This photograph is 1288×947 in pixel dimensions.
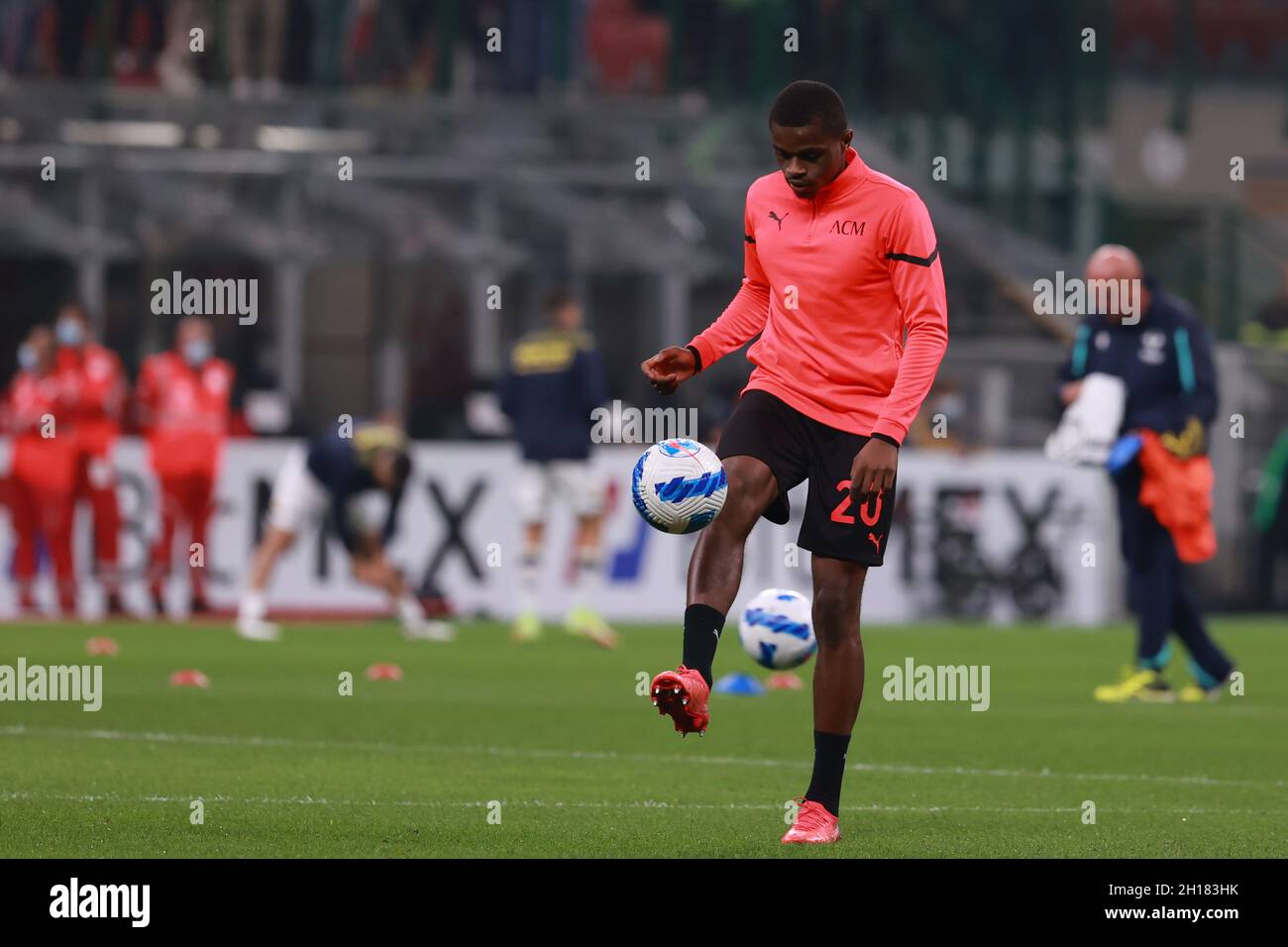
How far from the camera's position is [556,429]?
19531 millimetres

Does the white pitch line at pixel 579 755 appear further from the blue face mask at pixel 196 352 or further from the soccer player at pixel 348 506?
the blue face mask at pixel 196 352

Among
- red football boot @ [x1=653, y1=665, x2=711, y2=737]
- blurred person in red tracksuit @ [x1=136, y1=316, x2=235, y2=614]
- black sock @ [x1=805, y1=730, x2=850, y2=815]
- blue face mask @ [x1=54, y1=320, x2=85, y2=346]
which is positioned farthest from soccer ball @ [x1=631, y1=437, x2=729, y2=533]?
blue face mask @ [x1=54, y1=320, x2=85, y2=346]

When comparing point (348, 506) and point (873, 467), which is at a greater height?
point (873, 467)

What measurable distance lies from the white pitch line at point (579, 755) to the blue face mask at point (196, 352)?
976 centimetres

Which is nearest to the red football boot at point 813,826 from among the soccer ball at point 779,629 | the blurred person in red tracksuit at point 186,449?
the soccer ball at point 779,629

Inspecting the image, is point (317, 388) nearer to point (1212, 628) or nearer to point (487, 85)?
point (487, 85)

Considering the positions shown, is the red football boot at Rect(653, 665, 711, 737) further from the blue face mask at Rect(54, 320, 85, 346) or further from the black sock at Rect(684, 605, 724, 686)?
the blue face mask at Rect(54, 320, 85, 346)

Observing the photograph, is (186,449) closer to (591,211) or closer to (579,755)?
(591,211)

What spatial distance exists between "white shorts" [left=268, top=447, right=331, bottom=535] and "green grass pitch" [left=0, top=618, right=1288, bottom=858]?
2462 millimetres

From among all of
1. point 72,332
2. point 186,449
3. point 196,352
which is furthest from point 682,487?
point 72,332

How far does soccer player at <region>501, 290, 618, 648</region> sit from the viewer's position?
19.3 meters

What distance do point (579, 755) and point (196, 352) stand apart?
1118cm

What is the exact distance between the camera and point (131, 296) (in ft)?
87.0
